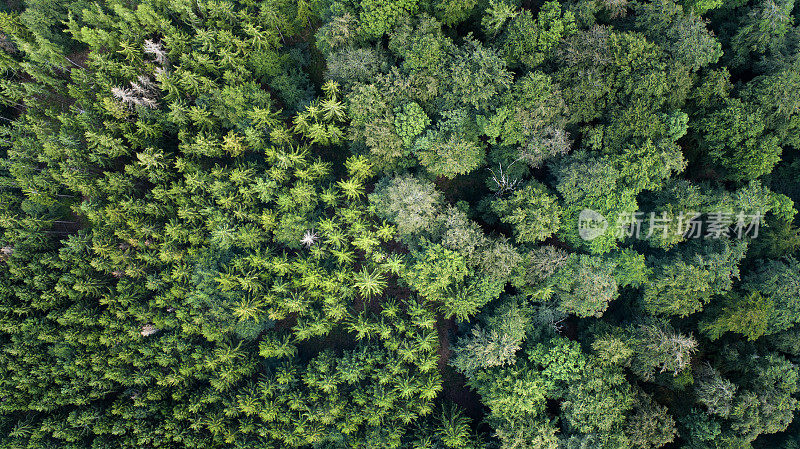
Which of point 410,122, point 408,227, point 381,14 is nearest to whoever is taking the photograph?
point 381,14

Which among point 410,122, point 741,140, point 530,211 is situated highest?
point 741,140

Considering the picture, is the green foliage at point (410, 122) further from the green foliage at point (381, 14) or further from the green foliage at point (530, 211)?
the green foliage at point (530, 211)

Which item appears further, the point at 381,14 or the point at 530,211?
the point at 530,211

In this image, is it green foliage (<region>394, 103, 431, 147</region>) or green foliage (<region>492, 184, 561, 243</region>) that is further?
green foliage (<region>492, 184, 561, 243</region>)

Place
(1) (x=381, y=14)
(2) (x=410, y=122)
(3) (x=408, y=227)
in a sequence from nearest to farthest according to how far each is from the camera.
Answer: (1) (x=381, y=14) < (2) (x=410, y=122) < (3) (x=408, y=227)

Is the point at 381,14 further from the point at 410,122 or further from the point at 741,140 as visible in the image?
the point at 741,140

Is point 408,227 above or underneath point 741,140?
underneath

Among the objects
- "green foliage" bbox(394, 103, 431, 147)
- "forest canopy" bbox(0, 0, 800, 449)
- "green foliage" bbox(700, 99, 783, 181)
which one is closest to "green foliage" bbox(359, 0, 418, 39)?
"forest canopy" bbox(0, 0, 800, 449)

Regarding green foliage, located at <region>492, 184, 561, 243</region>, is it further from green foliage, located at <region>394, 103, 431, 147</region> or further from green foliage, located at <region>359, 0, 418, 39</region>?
green foliage, located at <region>359, 0, 418, 39</region>

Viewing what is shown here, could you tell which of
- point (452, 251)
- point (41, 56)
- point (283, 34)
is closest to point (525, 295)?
point (452, 251)

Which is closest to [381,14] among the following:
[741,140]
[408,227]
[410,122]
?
[410,122]
